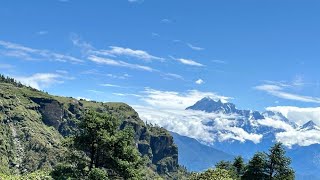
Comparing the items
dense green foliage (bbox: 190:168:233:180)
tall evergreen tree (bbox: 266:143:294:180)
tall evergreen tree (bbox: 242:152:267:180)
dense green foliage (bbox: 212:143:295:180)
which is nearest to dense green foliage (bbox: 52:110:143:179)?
dense green foliage (bbox: 190:168:233:180)

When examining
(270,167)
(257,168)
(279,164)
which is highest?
(279,164)

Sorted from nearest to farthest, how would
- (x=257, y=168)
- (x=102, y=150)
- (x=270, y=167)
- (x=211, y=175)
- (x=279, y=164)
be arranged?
(x=102, y=150), (x=211, y=175), (x=279, y=164), (x=270, y=167), (x=257, y=168)

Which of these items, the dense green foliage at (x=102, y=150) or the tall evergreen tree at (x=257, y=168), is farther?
the tall evergreen tree at (x=257, y=168)

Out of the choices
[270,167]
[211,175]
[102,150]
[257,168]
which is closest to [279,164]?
[270,167]

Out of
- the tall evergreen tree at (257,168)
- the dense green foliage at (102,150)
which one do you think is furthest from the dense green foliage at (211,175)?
the tall evergreen tree at (257,168)

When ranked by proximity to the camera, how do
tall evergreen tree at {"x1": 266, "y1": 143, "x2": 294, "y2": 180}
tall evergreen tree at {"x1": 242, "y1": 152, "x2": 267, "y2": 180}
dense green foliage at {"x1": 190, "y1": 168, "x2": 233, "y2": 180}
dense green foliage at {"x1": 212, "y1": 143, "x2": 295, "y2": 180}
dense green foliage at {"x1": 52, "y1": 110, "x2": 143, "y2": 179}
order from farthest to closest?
1. tall evergreen tree at {"x1": 242, "y1": 152, "x2": 267, "y2": 180}
2. dense green foliage at {"x1": 212, "y1": 143, "x2": 295, "y2": 180}
3. tall evergreen tree at {"x1": 266, "y1": 143, "x2": 294, "y2": 180}
4. dense green foliage at {"x1": 190, "y1": 168, "x2": 233, "y2": 180}
5. dense green foliage at {"x1": 52, "y1": 110, "x2": 143, "y2": 179}

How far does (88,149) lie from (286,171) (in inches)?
1846

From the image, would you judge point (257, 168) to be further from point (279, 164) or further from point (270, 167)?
point (279, 164)

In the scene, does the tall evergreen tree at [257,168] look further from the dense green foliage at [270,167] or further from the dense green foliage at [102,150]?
the dense green foliage at [102,150]

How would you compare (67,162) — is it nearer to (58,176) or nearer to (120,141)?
(58,176)

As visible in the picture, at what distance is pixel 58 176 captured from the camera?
1406 inches

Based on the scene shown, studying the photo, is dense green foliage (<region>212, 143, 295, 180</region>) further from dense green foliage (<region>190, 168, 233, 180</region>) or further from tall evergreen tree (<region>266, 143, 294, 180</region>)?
dense green foliage (<region>190, 168, 233, 180</region>)

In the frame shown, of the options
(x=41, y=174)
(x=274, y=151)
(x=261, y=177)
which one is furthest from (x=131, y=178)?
(x=261, y=177)

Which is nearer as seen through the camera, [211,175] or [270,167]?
[211,175]
